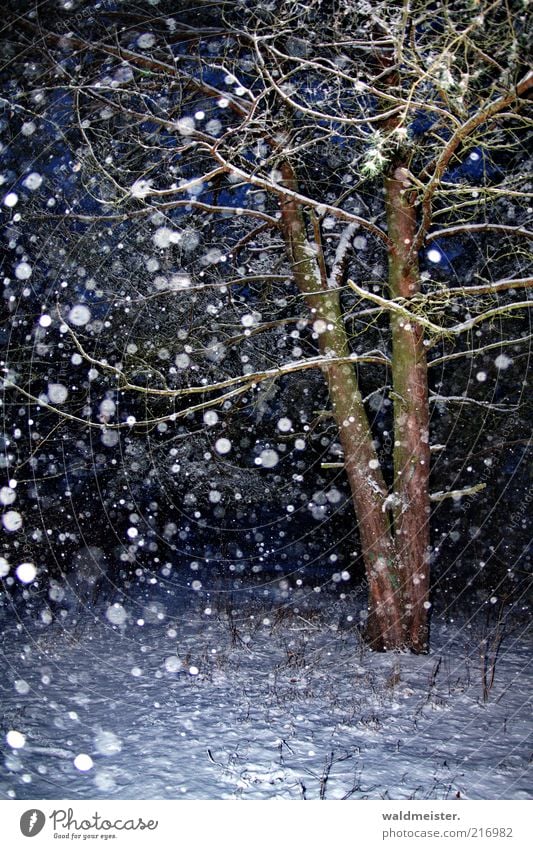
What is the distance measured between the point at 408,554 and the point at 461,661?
4.59 feet

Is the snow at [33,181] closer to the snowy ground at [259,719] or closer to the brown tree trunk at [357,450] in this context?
the brown tree trunk at [357,450]

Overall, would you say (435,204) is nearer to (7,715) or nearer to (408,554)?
(408,554)

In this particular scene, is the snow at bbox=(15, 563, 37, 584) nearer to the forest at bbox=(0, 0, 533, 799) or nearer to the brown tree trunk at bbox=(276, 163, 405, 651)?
the forest at bbox=(0, 0, 533, 799)

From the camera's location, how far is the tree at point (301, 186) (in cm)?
414

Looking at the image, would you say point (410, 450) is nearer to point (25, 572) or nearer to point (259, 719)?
point (259, 719)

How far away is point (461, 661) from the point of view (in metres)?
5.48

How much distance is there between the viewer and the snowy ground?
307 centimetres

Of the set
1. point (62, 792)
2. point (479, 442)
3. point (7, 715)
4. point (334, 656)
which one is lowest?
point (62, 792)

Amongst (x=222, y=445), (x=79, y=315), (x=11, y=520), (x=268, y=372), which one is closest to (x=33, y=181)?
(x=79, y=315)

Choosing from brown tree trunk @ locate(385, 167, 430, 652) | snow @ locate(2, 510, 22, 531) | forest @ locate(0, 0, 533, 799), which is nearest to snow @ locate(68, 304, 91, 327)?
forest @ locate(0, 0, 533, 799)

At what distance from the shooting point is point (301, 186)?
647 centimetres

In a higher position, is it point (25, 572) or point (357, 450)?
point (357, 450)

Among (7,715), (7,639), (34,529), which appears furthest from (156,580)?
(7,715)

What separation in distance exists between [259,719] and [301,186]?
18.7ft
